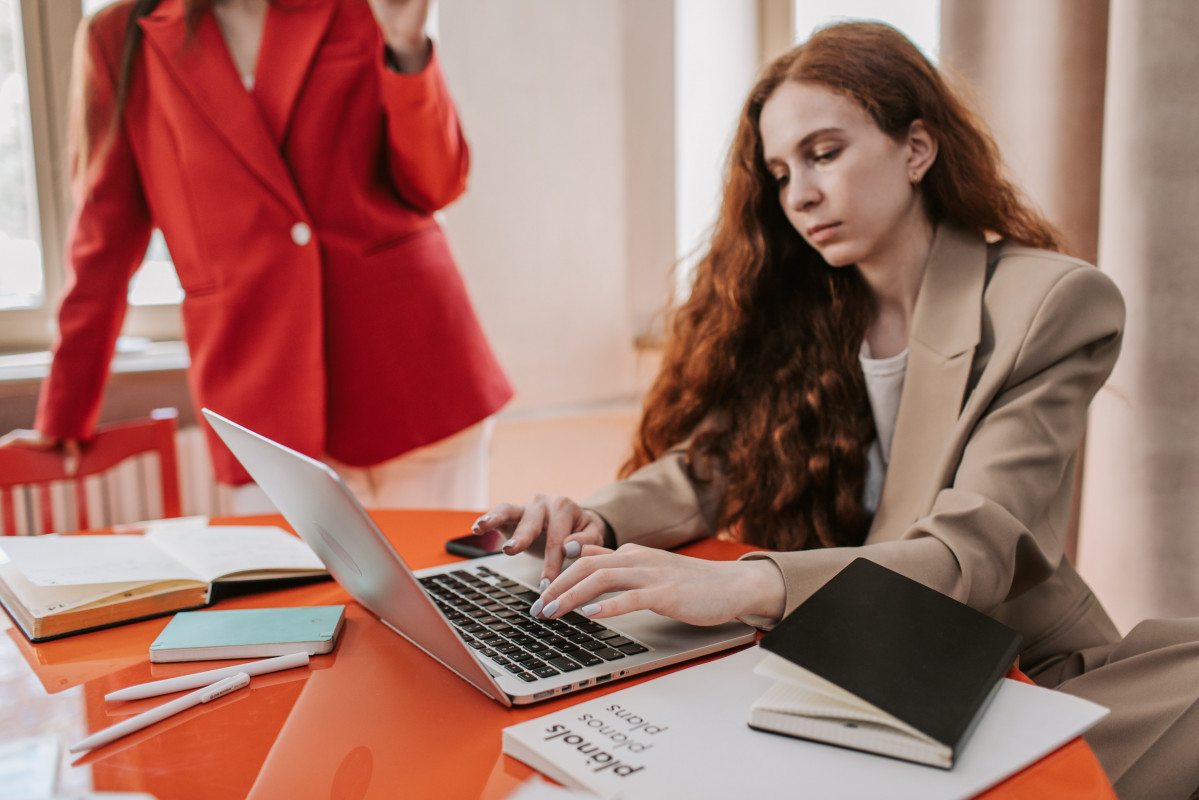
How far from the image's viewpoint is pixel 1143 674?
837 millimetres

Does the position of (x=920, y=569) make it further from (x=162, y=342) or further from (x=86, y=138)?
(x=162, y=342)

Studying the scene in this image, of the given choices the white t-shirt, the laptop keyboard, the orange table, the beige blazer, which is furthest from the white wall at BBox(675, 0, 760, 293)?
the orange table

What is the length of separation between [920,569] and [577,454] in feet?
6.37

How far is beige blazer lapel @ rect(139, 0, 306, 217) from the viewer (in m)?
1.43

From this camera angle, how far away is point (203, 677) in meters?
0.68

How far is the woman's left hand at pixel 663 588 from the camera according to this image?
0.69 metres

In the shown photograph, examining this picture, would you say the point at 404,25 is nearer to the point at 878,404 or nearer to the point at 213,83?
the point at 213,83

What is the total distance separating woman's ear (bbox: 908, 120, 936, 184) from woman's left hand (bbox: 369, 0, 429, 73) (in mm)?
697

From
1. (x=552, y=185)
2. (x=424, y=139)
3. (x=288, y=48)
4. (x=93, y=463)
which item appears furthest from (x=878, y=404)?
(x=552, y=185)

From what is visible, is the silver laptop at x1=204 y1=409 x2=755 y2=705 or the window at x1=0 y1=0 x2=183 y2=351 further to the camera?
the window at x1=0 y1=0 x2=183 y2=351

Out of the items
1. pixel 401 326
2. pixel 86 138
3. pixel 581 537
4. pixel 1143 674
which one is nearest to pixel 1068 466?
pixel 1143 674

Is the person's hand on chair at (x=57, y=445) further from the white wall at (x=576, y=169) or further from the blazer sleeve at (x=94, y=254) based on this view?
the white wall at (x=576, y=169)

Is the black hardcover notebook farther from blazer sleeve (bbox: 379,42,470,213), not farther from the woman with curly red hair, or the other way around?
blazer sleeve (bbox: 379,42,470,213)

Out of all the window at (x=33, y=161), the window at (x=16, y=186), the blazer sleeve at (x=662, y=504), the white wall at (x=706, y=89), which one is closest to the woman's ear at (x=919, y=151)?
the blazer sleeve at (x=662, y=504)
